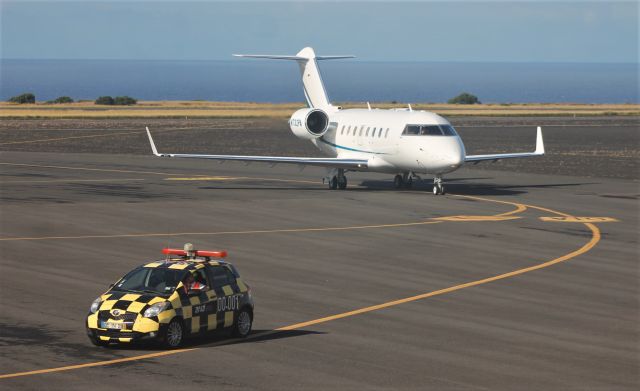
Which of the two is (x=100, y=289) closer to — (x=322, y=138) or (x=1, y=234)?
(x=1, y=234)

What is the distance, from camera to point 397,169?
53.0 meters

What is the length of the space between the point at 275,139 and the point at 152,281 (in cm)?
7178

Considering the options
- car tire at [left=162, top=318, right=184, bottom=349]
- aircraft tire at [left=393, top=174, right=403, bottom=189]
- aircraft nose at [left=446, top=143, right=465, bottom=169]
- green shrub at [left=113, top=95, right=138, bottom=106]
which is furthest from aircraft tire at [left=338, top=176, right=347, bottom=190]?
green shrub at [left=113, top=95, right=138, bottom=106]

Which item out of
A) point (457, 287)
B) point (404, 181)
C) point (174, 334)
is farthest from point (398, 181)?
point (174, 334)

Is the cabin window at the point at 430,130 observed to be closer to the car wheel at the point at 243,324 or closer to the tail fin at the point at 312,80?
the tail fin at the point at 312,80

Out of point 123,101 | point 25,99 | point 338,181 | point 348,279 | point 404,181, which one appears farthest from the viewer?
point 25,99

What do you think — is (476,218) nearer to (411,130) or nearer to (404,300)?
(411,130)

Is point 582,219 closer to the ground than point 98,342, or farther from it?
farther from it

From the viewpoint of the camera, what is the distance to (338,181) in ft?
179

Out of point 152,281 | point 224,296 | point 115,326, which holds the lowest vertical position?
point 115,326

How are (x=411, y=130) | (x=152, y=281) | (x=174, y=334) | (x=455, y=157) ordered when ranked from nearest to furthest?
(x=174, y=334), (x=152, y=281), (x=455, y=157), (x=411, y=130)

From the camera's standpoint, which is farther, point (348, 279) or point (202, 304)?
point (348, 279)

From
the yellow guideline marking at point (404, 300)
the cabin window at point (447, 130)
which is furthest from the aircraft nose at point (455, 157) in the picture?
the yellow guideline marking at point (404, 300)

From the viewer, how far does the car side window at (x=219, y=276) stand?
22281 millimetres
